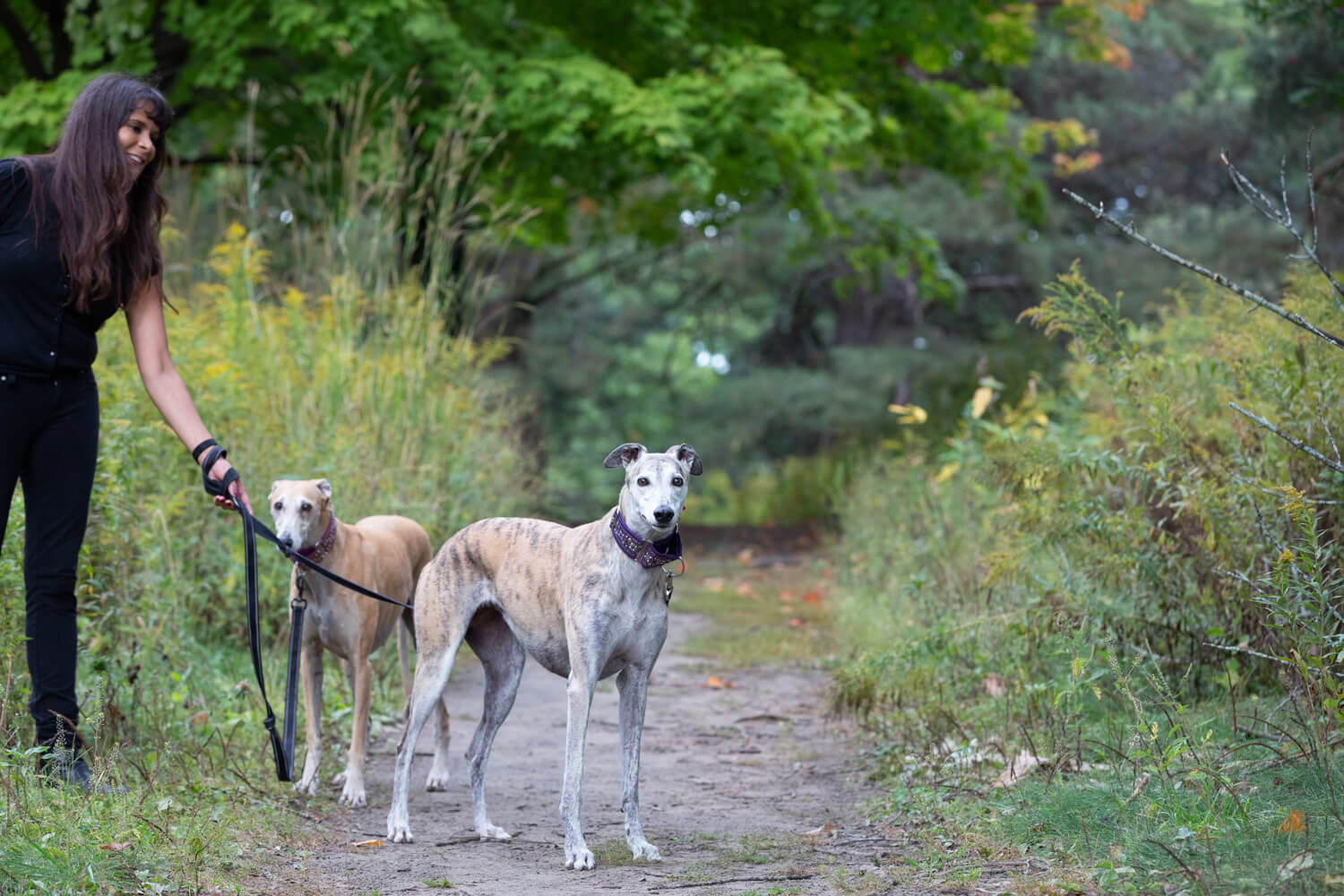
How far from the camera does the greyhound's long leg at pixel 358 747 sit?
15.8ft

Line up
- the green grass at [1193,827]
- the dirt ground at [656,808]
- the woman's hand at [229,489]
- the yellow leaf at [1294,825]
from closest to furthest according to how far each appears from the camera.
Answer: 1. the green grass at [1193,827]
2. the yellow leaf at [1294,825]
3. the dirt ground at [656,808]
4. the woman's hand at [229,489]

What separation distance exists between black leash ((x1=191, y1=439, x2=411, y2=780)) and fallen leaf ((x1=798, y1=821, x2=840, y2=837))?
5.88 ft

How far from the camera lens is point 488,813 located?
4.80 metres

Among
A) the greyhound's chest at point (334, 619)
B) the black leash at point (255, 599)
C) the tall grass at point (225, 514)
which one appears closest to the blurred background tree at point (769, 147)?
the tall grass at point (225, 514)

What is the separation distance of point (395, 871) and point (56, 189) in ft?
8.36

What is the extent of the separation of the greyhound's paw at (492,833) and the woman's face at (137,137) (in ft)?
8.56

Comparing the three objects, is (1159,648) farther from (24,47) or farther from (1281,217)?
(24,47)

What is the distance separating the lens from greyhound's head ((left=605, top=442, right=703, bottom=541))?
393 centimetres

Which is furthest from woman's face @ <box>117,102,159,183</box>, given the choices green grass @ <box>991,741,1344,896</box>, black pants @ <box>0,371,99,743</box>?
green grass @ <box>991,741,1344,896</box>

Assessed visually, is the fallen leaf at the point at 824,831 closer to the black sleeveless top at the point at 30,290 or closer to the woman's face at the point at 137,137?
the black sleeveless top at the point at 30,290

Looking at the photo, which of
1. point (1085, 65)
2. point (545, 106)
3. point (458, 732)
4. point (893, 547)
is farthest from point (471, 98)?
point (1085, 65)

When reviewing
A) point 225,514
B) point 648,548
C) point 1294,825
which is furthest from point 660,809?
point 225,514

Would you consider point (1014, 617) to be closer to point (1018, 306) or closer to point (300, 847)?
point (300, 847)

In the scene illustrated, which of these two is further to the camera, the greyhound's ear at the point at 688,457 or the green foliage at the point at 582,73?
the green foliage at the point at 582,73
